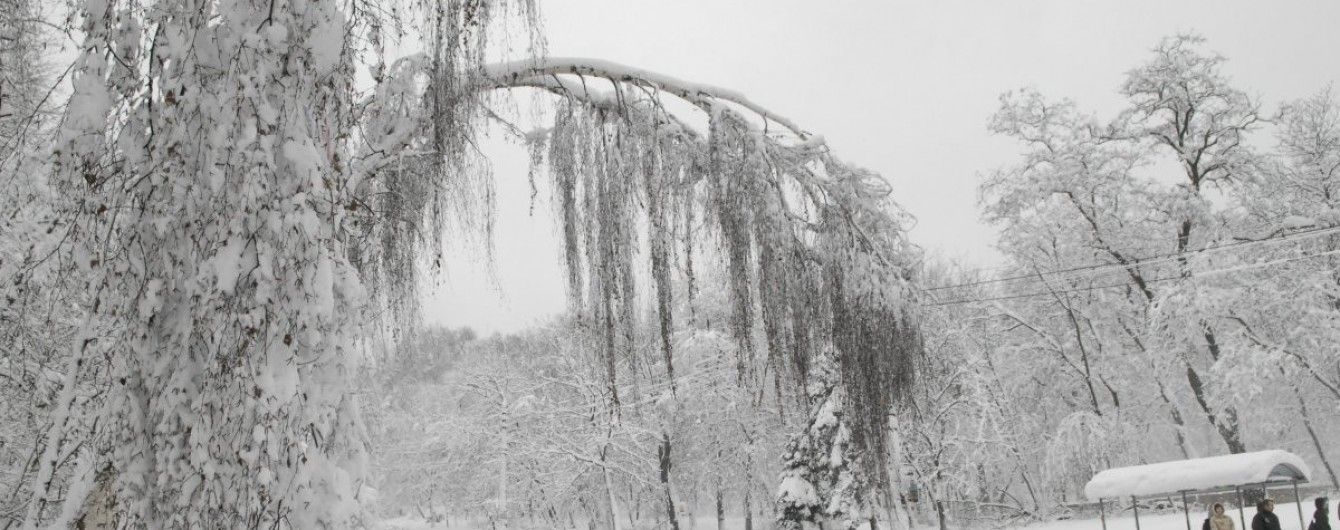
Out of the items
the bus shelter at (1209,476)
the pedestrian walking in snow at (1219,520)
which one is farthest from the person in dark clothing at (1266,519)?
the bus shelter at (1209,476)

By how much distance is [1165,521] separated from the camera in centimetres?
2191

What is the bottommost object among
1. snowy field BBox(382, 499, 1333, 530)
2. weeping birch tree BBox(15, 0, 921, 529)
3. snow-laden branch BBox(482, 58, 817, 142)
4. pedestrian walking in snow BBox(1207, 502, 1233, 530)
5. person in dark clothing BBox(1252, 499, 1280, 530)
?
snowy field BBox(382, 499, 1333, 530)

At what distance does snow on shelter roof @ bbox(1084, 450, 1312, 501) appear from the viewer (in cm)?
1518

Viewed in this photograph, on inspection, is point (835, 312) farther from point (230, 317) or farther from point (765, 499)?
point (765, 499)

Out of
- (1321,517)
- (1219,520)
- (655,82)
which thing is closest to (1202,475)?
(1219,520)

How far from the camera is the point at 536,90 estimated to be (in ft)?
18.0

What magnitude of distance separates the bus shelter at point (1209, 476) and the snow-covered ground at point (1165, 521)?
2.96 meters

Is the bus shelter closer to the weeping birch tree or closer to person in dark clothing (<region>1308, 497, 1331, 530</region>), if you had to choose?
person in dark clothing (<region>1308, 497, 1331, 530</region>)

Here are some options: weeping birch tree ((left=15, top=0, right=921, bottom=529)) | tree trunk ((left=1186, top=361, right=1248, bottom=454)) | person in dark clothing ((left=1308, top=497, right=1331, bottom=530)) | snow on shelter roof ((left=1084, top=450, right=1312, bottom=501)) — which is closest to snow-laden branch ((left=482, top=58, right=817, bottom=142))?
weeping birch tree ((left=15, top=0, right=921, bottom=529))

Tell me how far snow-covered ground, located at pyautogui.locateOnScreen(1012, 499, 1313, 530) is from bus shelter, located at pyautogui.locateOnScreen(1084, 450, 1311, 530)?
2959 mm

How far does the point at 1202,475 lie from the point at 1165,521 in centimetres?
717

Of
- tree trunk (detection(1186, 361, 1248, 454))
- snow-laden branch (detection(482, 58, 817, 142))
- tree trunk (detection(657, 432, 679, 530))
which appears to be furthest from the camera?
tree trunk (detection(657, 432, 679, 530))

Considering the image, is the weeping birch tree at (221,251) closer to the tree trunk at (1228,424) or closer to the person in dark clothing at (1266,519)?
the person in dark clothing at (1266,519)

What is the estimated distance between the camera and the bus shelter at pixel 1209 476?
1516 centimetres
